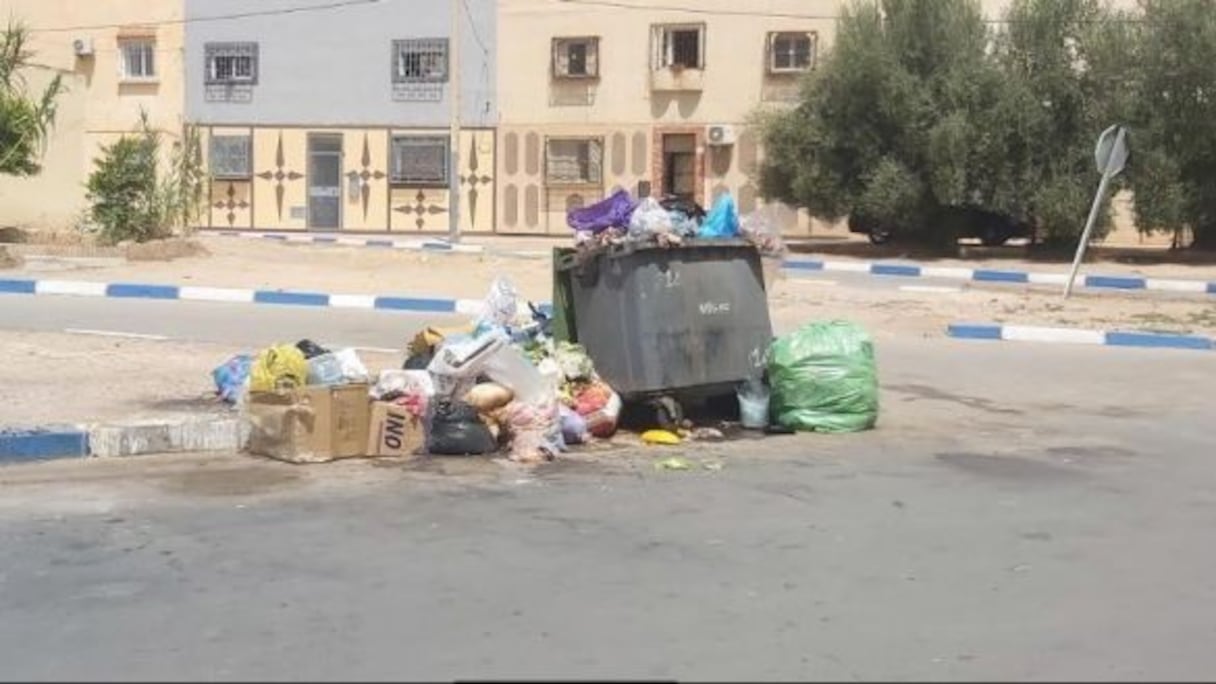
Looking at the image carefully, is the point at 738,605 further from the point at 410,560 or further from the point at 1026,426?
the point at 1026,426

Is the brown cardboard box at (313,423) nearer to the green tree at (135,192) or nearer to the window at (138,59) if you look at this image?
the green tree at (135,192)

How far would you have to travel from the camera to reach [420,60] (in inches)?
1549

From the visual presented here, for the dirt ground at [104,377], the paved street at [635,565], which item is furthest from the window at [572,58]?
the paved street at [635,565]

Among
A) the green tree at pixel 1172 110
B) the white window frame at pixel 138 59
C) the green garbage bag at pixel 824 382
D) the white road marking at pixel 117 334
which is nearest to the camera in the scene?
the green garbage bag at pixel 824 382

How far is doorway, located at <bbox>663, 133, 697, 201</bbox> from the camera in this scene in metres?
38.2

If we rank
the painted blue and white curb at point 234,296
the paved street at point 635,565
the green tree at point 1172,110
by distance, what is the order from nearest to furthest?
the paved street at point 635,565 < the painted blue and white curb at point 234,296 < the green tree at point 1172,110

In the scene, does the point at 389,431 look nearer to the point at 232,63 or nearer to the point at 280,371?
the point at 280,371

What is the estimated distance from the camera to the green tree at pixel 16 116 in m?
24.2

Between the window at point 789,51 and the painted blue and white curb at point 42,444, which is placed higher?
the window at point 789,51

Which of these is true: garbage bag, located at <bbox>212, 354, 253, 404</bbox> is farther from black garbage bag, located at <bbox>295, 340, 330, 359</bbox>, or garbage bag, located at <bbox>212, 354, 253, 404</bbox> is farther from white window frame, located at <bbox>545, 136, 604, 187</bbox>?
white window frame, located at <bbox>545, 136, 604, 187</bbox>

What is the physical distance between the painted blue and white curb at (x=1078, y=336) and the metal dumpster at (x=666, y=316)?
7.00m

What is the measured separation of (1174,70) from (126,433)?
81.0ft

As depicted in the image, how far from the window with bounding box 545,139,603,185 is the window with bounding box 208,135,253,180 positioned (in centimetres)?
860

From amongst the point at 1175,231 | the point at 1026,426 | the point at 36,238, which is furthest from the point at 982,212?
the point at 1026,426
